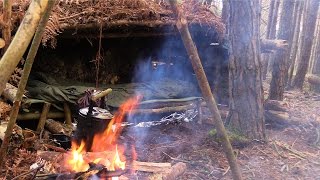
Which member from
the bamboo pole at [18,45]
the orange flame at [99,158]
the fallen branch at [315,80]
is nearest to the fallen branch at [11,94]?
the orange flame at [99,158]

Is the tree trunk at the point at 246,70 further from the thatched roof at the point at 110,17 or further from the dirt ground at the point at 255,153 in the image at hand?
the thatched roof at the point at 110,17

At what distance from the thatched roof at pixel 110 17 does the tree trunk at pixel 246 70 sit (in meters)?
1.66

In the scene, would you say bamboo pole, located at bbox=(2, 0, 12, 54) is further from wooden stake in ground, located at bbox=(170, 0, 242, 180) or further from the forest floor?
wooden stake in ground, located at bbox=(170, 0, 242, 180)

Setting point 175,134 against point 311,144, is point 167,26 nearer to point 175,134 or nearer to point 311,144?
point 175,134

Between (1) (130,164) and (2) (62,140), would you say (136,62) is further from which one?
(1) (130,164)

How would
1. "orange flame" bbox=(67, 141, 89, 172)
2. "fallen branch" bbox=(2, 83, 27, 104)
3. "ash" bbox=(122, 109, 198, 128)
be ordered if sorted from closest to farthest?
"orange flame" bbox=(67, 141, 89, 172), "fallen branch" bbox=(2, 83, 27, 104), "ash" bbox=(122, 109, 198, 128)

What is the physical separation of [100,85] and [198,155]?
11.5ft

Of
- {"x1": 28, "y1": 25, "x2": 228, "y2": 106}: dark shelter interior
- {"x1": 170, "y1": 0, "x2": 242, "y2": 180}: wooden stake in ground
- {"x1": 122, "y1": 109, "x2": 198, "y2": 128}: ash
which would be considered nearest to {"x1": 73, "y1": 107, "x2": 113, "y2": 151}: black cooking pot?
{"x1": 170, "y1": 0, "x2": 242, "y2": 180}: wooden stake in ground

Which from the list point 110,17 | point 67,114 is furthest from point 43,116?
point 110,17

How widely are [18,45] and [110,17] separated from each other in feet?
16.2

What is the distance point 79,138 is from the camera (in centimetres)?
515

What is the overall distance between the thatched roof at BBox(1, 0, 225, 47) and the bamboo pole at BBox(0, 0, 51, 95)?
12.7ft

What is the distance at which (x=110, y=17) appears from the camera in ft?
22.7

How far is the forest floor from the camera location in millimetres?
5289
